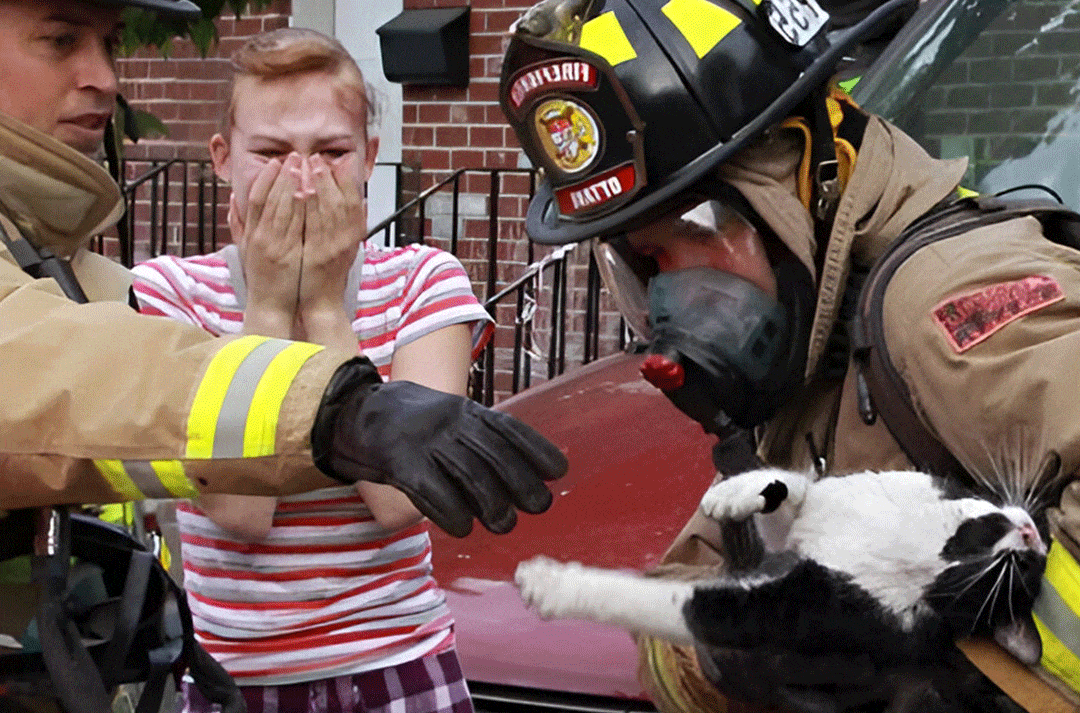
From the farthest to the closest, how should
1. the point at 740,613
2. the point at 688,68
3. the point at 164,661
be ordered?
the point at 688,68 < the point at 164,661 < the point at 740,613

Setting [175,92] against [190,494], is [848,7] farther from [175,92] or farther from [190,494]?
[175,92]

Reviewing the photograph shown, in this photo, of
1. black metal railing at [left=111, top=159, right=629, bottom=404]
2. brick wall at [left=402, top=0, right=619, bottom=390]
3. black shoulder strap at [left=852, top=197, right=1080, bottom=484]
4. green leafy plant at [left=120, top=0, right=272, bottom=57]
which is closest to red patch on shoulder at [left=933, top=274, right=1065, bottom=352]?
black shoulder strap at [left=852, top=197, right=1080, bottom=484]

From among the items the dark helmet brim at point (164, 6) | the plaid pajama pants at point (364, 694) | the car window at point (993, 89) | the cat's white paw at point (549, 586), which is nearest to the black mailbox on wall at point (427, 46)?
the car window at point (993, 89)

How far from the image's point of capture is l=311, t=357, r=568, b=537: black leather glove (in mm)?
1615

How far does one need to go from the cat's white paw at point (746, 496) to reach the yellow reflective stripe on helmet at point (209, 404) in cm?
61

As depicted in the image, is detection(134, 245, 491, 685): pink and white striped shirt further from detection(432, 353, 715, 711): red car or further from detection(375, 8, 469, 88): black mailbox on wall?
detection(375, 8, 469, 88): black mailbox on wall

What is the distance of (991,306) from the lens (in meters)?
1.89

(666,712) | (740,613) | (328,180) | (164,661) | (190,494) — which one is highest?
(328,180)

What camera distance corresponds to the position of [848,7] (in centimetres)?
478

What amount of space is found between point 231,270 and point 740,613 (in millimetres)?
1176

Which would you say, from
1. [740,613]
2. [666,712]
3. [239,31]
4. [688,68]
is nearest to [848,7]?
[688,68]

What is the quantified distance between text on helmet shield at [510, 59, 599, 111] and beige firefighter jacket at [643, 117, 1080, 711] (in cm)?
25

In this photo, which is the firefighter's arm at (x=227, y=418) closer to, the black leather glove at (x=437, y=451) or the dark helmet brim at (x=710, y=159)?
the black leather glove at (x=437, y=451)

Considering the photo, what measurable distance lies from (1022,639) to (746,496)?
0.36 metres
